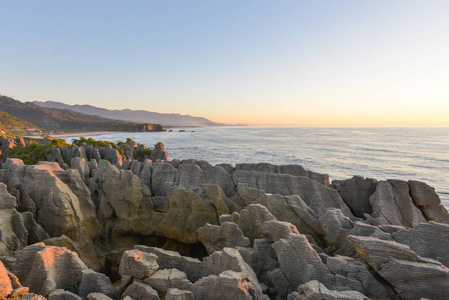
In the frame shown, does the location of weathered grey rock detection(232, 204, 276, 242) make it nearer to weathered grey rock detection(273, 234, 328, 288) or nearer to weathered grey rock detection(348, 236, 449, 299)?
weathered grey rock detection(273, 234, 328, 288)

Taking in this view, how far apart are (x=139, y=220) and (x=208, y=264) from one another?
9.63m

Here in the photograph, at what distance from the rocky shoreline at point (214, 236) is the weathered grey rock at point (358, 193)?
8 centimetres

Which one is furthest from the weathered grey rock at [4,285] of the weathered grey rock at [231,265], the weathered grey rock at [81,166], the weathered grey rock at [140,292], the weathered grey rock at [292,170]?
the weathered grey rock at [292,170]

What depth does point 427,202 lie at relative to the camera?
53.2ft

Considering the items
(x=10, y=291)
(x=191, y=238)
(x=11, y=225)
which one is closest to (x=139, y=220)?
(x=191, y=238)

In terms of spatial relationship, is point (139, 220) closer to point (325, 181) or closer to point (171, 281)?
point (171, 281)

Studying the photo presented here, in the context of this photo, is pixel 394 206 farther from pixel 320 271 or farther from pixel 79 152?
pixel 79 152

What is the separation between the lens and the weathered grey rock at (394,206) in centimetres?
1509

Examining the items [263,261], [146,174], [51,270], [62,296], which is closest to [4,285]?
[62,296]

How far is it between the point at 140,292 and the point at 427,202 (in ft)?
63.9

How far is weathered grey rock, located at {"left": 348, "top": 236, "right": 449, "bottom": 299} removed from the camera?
8.06 metres

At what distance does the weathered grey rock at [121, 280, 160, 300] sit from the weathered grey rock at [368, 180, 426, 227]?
45.4ft

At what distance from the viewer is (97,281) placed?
9.55 metres

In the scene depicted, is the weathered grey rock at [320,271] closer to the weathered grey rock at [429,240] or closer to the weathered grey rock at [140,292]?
the weathered grey rock at [429,240]
